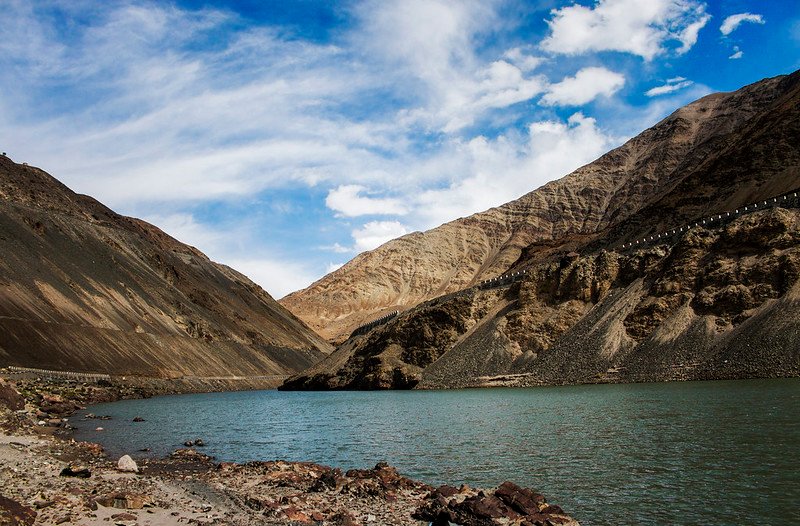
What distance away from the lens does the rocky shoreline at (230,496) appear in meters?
14.4

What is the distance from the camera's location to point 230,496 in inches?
699

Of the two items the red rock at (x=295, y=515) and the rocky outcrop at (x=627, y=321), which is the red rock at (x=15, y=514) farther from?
the rocky outcrop at (x=627, y=321)

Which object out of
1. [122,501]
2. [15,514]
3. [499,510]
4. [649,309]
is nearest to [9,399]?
[122,501]

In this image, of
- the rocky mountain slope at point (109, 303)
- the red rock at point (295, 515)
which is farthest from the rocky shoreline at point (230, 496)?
the rocky mountain slope at point (109, 303)

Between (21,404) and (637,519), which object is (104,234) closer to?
(21,404)

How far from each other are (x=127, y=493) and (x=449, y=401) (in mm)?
38916

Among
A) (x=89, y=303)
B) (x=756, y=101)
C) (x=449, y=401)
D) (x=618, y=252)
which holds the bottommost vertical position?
(x=449, y=401)

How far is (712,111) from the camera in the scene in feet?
618

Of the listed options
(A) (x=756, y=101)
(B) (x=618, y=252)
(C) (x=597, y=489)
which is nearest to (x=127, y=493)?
(C) (x=597, y=489)

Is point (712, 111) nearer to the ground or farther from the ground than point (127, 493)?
farther from the ground

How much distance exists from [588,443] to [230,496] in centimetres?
1421

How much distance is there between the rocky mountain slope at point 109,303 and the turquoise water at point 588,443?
3936 cm

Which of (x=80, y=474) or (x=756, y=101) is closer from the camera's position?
(x=80, y=474)

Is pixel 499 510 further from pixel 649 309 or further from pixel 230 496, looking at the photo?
pixel 649 309
